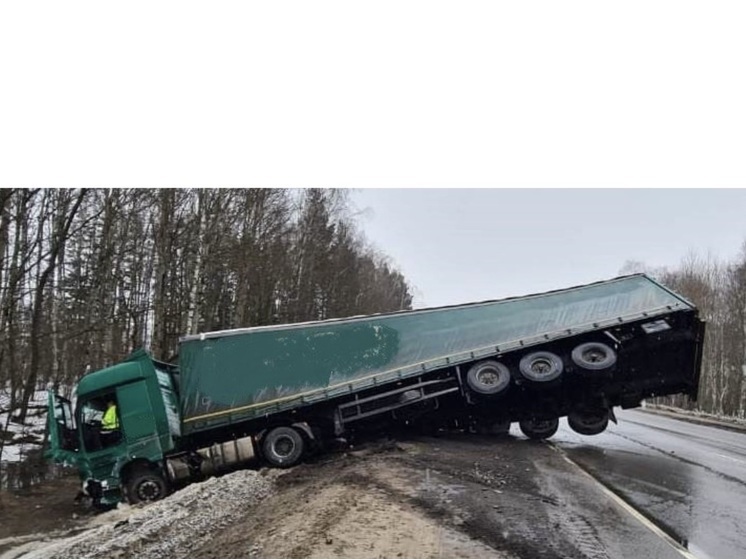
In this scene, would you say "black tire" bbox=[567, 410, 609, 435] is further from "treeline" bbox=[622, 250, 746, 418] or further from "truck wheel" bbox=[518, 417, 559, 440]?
"treeline" bbox=[622, 250, 746, 418]

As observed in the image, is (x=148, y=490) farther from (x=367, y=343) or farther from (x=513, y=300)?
(x=513, y=300)

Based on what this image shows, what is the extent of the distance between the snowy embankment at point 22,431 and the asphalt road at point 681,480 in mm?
9610

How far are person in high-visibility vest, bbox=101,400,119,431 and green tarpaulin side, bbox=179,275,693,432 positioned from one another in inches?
36.4

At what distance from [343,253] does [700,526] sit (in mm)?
21531

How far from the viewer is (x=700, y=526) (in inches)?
240

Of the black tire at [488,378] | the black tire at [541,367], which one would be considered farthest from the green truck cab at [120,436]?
the black tire at [541,367]

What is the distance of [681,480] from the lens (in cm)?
834

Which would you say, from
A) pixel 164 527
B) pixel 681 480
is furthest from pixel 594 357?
pixel 164 527

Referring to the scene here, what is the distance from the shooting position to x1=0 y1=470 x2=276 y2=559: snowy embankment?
5.76 metres

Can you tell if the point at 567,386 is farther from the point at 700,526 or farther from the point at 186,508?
the point at 186,508

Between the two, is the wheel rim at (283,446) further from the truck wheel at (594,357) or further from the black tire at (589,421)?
the black tire at (589,421)

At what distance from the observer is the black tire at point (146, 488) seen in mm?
8984

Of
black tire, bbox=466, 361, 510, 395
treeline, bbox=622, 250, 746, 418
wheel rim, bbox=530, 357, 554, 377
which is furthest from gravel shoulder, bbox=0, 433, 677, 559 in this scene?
treeline, bbox=622, 250, 746, 418

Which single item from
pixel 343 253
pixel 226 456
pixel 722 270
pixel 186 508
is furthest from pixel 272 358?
Result: pixel 722 270
